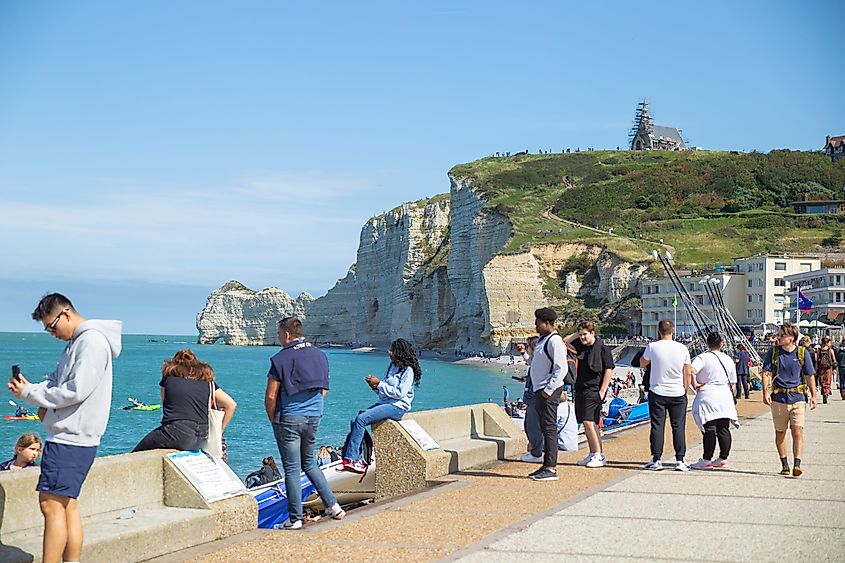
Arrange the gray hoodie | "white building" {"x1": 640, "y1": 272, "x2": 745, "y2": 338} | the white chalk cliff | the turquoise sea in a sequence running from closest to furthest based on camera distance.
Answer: the gray hoodie, the turquoise sea, "white building" {"x1": 640, "y1": 272, "x2": 745, "y2": 338}, the white chalk cliff

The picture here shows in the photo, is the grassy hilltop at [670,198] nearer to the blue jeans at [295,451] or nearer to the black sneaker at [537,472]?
the black sneaker at [537,472]

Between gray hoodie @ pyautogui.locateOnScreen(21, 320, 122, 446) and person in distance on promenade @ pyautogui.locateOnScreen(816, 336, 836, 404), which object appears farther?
person in distance on promenade @ pyautogui.locateOnScreen(816, 336, 836, 404)

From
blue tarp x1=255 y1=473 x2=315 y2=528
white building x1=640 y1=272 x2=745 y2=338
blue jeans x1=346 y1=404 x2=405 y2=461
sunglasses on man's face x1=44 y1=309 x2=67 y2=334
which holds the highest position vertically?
white building x1=640 y1=272 x2=745 y2=338

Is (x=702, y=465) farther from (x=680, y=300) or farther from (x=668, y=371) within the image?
(x=680, y=300)

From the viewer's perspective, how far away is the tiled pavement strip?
7434 millimetres

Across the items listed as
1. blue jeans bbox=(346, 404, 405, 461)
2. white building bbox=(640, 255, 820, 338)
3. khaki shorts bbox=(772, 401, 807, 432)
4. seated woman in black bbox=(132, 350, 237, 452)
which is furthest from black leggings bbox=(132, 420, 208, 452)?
white building bbox=(640, 255, 820, 338)

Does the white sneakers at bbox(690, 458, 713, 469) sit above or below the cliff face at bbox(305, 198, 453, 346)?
below

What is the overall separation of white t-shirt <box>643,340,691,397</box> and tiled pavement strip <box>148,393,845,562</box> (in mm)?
1063

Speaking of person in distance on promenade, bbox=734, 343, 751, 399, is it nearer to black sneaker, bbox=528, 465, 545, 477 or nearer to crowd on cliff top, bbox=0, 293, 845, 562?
crowd on cliff top, bbox=0, 293, 845, 562

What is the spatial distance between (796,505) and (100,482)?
20.8ft

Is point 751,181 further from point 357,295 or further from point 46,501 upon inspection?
point 46,501

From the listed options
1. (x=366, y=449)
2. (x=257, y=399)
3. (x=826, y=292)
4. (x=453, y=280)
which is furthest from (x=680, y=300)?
(x=366, y=449)

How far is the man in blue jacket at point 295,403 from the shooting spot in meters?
9.09

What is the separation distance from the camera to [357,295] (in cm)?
16762
